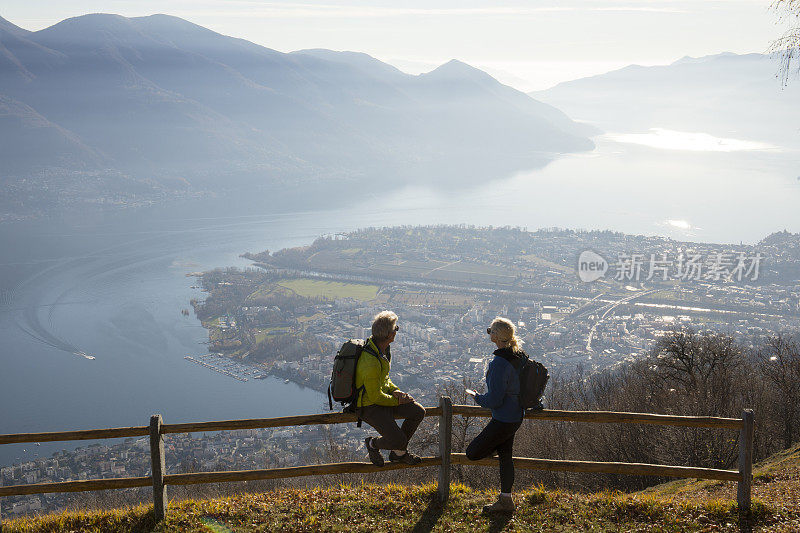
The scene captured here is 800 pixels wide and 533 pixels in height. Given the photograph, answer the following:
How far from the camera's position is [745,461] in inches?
235

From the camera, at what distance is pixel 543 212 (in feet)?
399

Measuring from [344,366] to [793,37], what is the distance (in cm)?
770

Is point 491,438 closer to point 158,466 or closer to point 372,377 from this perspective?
point 372,377

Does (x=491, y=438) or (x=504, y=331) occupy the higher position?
(x=504, y=331)

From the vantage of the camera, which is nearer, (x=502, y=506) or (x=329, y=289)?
(x=502, y=506)

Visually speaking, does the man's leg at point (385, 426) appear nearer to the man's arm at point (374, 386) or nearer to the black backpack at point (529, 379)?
the man's arm at point (374, 386)

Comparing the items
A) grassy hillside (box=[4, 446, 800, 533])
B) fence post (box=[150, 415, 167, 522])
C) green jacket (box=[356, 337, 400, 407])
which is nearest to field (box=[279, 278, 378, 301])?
grassy hillside (box=[4, 446, 800, 533])

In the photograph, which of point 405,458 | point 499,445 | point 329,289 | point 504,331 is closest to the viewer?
point 504,331

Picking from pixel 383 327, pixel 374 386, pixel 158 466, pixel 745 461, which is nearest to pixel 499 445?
pixel 374 386

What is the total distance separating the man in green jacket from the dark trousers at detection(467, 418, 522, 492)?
595mm

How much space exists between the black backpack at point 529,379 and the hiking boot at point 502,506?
3.94 feet

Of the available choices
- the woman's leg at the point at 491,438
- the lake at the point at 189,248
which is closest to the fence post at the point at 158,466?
the woman's leg at the point at 491,438

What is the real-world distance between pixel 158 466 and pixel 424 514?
2.74m

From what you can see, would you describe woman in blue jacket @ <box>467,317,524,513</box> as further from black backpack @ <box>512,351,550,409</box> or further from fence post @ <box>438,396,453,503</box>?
fence post @ <box>438,396,453,503</box>
